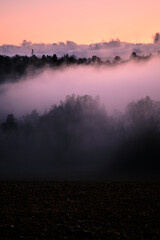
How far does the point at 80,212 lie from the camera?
30.5m

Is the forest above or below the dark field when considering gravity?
above

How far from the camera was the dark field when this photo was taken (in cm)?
2516

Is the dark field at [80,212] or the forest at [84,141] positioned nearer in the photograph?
the dark field at [80,212]

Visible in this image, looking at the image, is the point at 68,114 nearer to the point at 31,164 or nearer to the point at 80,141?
the point at 80,141

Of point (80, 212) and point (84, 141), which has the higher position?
point (84, 141)

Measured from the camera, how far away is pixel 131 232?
2522 centimetres

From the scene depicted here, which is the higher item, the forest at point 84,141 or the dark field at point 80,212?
the forest at point 84,141

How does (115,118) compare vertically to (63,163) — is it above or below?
above

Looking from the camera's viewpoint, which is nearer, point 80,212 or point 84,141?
point 80,212

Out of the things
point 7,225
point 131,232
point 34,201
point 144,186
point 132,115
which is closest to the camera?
point 131,232

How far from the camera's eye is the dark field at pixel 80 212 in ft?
82.5

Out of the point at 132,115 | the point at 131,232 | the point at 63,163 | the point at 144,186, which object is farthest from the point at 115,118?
the point at 131,232

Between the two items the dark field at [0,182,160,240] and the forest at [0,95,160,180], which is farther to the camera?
the forest at [0,95,160,180]

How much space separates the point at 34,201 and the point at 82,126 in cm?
11041
